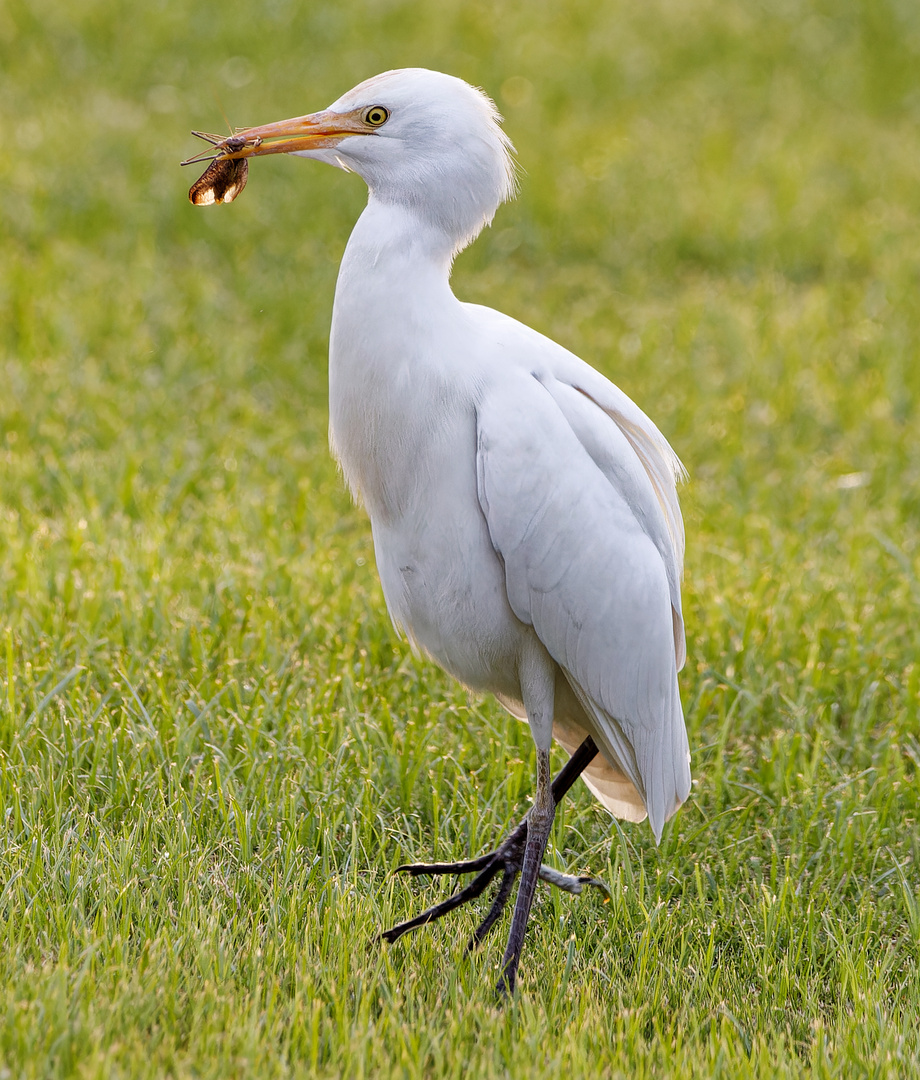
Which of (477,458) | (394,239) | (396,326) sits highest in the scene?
(394,239)

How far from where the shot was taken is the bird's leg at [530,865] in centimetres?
302

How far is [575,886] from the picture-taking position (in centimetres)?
341

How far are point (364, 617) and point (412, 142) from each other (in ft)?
6.57

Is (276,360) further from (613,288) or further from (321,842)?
(321,842)

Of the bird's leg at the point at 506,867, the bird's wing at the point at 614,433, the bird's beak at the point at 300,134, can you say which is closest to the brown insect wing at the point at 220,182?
the bird's beak at the point at 300,134

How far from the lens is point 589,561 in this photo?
296 cm

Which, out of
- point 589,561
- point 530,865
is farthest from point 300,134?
point 530,865

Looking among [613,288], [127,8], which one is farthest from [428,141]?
[127,8]

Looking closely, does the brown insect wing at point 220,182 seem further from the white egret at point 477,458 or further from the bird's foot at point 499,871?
the bird's foot at point 499,871

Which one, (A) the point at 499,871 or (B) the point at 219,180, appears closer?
(B) the point at 219,180

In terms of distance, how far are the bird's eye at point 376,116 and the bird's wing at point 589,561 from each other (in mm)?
672

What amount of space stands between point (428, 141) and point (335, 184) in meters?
5.97

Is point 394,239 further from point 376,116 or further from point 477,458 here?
point 477,458

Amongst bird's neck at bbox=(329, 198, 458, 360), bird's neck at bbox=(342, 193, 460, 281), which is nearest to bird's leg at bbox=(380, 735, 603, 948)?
bird's neck at bbox=(329, 198, 458, 360)
